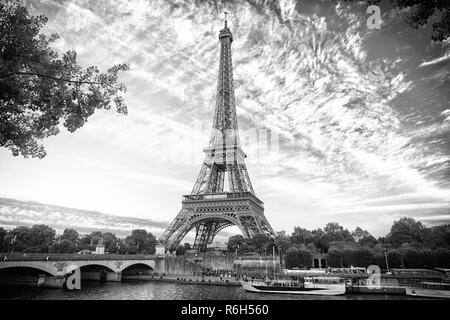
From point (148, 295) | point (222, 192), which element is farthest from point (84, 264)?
point (222, 192)

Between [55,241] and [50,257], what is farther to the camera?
[55,241]

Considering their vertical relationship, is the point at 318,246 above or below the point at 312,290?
above

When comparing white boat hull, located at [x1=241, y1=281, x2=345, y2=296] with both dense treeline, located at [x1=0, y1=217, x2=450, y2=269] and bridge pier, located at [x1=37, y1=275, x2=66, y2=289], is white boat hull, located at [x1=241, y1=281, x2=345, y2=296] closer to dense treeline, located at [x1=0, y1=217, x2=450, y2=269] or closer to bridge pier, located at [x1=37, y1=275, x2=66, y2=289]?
dense treeline, located at [x1=0, y1=217, x2=450, y2=269]

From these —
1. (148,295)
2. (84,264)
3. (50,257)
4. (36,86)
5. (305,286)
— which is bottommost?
(148,295)

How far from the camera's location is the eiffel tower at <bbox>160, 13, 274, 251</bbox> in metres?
48.5

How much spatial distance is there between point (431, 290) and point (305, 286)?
38.4ft

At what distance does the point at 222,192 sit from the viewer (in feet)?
168

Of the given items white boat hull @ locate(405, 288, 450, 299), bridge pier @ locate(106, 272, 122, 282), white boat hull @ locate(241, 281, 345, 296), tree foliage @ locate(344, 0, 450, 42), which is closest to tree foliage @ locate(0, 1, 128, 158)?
tree foliage @ locate(344, 0, 450, 42)

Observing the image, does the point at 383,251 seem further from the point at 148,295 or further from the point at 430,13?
the point at 430,13

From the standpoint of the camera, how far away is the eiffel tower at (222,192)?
4847 cm

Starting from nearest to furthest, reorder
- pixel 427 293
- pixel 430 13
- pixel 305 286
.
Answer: pixel 430 13 → pixel 427 293 → pixel 305 286
